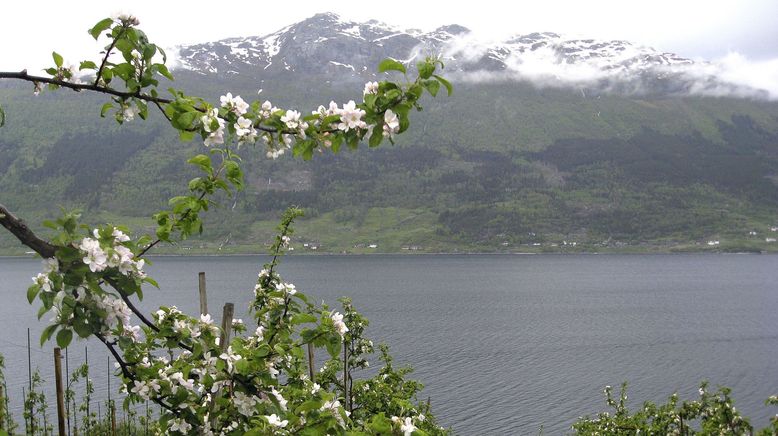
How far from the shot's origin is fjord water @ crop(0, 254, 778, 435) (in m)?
47.6

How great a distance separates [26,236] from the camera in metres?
2.92

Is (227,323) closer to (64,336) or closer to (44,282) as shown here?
(64,336)

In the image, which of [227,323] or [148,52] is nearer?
[148,52]

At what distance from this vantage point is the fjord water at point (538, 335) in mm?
47625

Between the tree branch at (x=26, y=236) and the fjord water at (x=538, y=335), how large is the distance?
25.8 meters

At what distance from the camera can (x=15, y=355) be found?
56.5 meters

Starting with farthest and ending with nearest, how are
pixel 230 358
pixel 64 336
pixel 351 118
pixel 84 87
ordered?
1. pixel 230 358
2. pixel 84 87
3. pixel 351 118
4. pixel 64 336

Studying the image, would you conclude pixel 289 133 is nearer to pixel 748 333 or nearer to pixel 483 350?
pixel 483 350

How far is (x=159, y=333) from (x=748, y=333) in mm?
87130

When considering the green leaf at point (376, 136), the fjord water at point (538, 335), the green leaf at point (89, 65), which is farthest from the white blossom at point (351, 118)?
the fjord water at point (538, 335)

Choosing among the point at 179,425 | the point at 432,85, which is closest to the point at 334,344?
the point at 179,425

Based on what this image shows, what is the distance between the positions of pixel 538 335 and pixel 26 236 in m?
75.1

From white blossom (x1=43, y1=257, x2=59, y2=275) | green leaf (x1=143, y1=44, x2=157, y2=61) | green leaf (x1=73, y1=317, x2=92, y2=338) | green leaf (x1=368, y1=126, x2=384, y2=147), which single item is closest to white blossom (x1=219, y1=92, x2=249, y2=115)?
green leaf (x1=143, y1=44, x2=157, y2=61)

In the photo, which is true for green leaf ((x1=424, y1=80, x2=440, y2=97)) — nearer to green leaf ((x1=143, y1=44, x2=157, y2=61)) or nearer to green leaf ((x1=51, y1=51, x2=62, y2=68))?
green leaf ((x1=143, y1=44, x2=157, y2=61))
